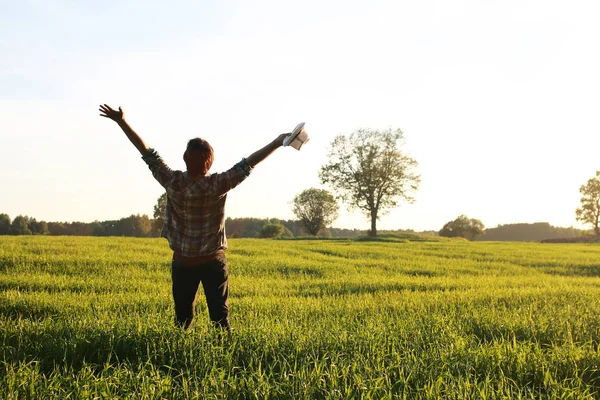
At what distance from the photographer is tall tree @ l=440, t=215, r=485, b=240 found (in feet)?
288

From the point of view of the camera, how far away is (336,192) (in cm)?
5459

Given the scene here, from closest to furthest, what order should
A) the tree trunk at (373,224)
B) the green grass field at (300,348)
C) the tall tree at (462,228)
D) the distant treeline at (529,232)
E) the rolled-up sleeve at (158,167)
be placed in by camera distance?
the green grass field at (300,348) → the rolled-up sleeve at (158,167) → the tree trunk at (373,224) → the tall tree at (462,228) → the distant treeline at (529,232)

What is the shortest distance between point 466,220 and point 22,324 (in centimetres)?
9216

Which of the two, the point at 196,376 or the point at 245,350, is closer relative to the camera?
the point at 196,376

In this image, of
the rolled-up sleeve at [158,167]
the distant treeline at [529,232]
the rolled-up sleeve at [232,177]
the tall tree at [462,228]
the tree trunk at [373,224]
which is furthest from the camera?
the distant treeline at [529,232]

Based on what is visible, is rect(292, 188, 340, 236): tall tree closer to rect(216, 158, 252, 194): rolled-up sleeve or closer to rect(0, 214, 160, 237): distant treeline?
rect(0, 214, 160, 237): distant treeline

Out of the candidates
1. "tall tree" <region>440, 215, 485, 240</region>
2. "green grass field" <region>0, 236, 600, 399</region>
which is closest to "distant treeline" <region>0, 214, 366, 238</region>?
"tall tree" <region>440, 215, 485, 240</region>

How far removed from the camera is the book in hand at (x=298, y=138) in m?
3.96

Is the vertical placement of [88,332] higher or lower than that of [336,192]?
lower

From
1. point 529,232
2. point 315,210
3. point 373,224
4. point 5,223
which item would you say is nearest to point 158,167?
A: point 373,224

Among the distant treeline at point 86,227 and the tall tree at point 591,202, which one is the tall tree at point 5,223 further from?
the tall tree at point 591,202

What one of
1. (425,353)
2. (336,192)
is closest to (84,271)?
(425,353)

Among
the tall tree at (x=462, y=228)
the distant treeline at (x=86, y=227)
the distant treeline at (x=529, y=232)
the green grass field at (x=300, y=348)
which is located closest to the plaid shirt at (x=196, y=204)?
the green grass field at (x=300, y=348)

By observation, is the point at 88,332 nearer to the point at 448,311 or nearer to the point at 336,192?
the point at 448,311
